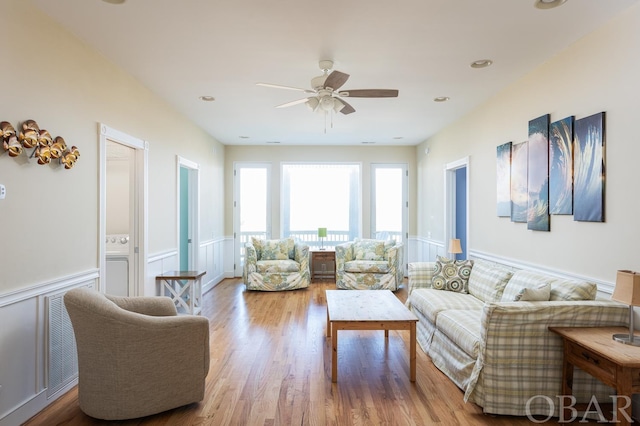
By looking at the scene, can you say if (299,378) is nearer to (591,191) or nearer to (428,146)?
(591,191)

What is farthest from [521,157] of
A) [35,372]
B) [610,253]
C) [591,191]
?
[35,372]

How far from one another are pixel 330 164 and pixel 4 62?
19.5 feet

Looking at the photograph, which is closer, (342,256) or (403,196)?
(342,256)

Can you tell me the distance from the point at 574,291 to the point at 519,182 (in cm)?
142

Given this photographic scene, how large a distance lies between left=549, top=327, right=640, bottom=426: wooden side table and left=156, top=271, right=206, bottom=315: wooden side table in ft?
12.0

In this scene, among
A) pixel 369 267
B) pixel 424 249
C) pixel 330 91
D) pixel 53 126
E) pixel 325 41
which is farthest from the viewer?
pixel 424 249

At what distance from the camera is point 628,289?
2.04 m

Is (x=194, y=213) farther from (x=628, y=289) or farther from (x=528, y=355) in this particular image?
(x=628, y=289)

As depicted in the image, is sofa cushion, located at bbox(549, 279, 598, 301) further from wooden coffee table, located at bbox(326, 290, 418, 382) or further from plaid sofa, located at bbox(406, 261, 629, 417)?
wooden coffee table, located at bbox(326, 290, 418, 382)

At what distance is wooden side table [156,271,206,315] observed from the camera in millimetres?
4395

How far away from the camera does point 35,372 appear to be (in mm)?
2518

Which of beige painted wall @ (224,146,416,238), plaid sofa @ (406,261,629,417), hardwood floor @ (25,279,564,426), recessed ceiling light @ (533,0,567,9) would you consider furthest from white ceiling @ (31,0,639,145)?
beige painted wall @ (224,146,416,238)

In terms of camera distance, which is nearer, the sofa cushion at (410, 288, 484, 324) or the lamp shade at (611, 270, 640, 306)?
the lamp shade at (611, 270, 640, 306)

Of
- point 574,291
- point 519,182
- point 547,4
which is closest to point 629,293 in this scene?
point 574,291
